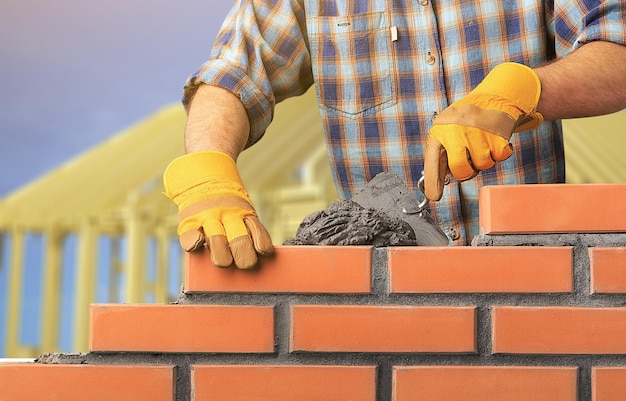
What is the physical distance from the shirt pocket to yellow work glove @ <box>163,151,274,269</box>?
1.89ft

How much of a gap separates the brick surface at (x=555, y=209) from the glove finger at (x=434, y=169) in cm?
Result: 13

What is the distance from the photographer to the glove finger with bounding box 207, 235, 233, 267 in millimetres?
1268

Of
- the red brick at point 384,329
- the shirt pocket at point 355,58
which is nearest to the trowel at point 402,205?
the red brick at point 384,329

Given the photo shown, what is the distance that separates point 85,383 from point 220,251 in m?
0.32

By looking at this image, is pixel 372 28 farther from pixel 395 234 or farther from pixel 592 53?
pixel 395 234

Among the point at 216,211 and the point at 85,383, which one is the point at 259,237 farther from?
the point at 85,383

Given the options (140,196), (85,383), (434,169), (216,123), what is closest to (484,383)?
(434,169)

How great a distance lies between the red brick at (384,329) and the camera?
1.27 m

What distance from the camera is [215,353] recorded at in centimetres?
128

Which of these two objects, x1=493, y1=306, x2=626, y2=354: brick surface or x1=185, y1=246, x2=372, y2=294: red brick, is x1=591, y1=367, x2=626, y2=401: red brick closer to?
x1=493, y1=306, x2=626, y2=354: brick surface

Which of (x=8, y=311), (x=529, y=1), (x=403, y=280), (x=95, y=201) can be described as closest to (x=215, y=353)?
(x=403, y=280)

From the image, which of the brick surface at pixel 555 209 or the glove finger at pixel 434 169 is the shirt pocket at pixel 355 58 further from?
the brick surface at pixel 555 209

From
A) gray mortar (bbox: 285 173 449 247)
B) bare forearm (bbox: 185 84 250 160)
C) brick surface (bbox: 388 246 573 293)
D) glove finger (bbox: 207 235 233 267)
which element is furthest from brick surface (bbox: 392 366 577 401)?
bare forearm (bbox: 185 84 250 160)

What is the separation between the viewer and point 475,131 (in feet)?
4.54
